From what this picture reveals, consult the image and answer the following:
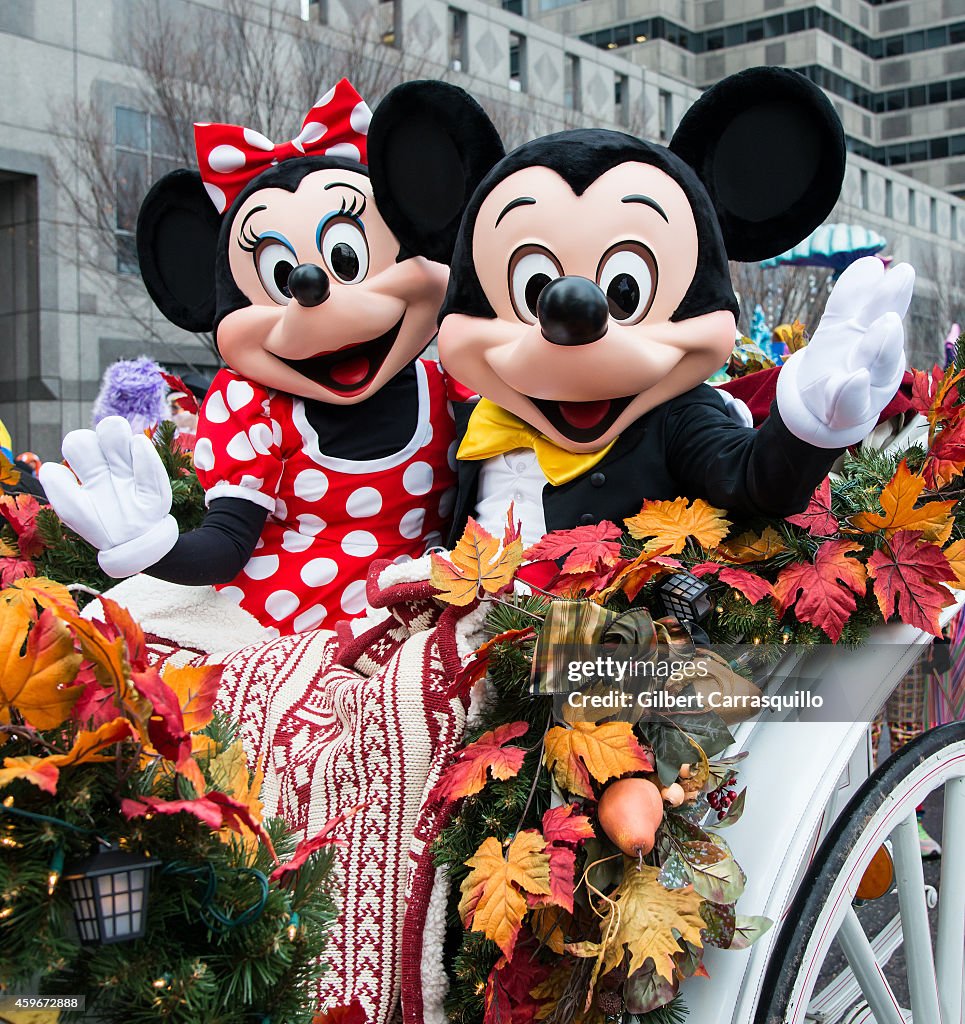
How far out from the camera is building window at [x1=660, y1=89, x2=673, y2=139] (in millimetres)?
17609

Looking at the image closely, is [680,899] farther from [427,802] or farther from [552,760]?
[427,802]

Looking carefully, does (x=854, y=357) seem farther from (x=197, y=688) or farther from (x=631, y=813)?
(x=197, y=688)

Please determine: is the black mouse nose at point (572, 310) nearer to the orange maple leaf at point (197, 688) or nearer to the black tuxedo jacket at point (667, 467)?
the black tuxedo jacket at point (667, 467)

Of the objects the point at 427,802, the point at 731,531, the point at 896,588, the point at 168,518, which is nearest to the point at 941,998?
the point at 896,588

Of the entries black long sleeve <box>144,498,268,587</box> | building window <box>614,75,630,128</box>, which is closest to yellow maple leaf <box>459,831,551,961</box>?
black long sleeve <box>144,498,268,587</box>

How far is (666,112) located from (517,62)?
3.09 meters

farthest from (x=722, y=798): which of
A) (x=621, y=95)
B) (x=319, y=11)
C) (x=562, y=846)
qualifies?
(x=621, y=95)

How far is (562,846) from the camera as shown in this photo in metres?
1.20

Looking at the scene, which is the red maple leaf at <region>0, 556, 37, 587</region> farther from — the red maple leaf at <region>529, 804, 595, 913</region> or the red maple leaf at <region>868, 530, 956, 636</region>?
the red maple leaf at <region>868, 530, 956, 636</region>

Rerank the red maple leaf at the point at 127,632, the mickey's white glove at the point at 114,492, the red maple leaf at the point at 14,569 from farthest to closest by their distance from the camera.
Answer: the red maple leaf at the point at 14,569 < the mickey's white glove at the point at 114,492 < the red maple leaf at the point at 127,632

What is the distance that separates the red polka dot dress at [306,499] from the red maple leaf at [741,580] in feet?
2.75

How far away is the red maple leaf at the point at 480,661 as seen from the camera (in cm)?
125

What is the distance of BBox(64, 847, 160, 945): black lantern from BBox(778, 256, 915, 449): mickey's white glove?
37.5 inches

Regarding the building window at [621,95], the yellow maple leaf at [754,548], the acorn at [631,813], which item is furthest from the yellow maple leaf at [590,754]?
the building window at [621,95]
